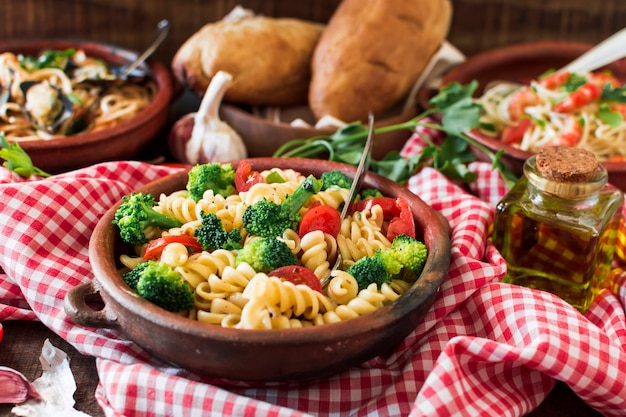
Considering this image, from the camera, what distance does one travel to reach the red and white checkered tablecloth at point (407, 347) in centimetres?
166

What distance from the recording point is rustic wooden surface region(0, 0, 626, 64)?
3.54 meters

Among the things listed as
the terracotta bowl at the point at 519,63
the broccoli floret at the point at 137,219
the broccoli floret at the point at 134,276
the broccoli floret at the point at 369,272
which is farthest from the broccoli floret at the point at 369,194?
the terracotta bowl at the point at 519,63

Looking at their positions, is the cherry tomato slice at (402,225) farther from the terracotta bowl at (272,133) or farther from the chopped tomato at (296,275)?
the terracotta bowl at (272,133)

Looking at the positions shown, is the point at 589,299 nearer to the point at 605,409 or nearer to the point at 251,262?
the point at 605,409

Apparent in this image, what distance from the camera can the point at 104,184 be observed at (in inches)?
87.9

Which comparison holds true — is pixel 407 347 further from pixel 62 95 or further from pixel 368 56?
pixel 62 95

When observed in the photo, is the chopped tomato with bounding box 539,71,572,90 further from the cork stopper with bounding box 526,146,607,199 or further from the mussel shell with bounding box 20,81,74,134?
the mussel shell with bounding box 20,81,74,134

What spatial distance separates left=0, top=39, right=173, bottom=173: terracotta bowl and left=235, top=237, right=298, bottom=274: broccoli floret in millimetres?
1102

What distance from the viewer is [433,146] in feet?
8.47

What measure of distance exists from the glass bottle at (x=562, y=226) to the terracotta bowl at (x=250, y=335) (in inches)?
15.5

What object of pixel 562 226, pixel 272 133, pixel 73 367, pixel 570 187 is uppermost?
pixel 570 187

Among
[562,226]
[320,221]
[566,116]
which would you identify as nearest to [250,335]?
[320,221]

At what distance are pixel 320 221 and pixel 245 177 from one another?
0.36m

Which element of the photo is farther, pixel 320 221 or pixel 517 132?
pixel 517 132
